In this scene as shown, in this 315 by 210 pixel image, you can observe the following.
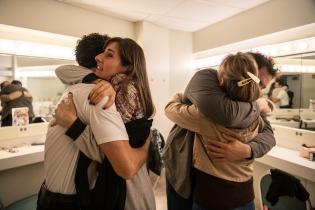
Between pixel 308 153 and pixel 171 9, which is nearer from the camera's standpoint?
pixel 308 153

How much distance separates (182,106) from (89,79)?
1.43 ft

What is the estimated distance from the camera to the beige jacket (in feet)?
2.97

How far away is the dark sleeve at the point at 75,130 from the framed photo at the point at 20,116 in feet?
6.16

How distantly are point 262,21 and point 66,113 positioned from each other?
222 centimetres

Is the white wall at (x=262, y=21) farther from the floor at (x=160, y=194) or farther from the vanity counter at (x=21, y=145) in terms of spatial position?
the vanity counter at (x=21, y=145)

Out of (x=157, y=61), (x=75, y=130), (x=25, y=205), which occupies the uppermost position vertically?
(x=157, y=61)

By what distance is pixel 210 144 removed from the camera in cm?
91

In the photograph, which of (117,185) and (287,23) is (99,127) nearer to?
(117,185)

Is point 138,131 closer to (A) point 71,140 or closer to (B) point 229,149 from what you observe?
(A) point 71,140

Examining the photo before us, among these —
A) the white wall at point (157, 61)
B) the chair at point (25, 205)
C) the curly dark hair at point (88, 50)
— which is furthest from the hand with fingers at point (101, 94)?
the white wall at point (157, 61)

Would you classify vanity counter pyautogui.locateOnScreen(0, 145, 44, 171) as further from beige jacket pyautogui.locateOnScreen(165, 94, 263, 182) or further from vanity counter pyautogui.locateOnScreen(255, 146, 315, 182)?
vanity counter pyautogui.locateOnScreen(255, 146, 315, 182)

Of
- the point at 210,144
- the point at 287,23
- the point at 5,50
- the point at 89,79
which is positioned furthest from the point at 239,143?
the point at 5,50

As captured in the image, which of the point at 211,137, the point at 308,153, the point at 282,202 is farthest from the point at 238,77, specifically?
the point at 308,153

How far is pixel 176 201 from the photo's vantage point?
1.09m
